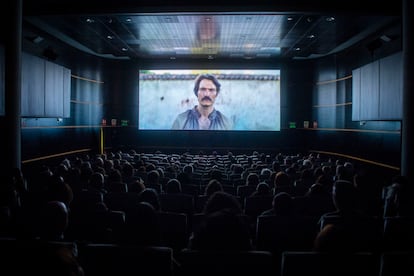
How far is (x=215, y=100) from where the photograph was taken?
1734 cm

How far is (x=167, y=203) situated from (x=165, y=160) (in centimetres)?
651

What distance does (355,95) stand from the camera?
12.7 m

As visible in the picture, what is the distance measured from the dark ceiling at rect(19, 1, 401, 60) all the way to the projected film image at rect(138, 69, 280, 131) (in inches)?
57.4

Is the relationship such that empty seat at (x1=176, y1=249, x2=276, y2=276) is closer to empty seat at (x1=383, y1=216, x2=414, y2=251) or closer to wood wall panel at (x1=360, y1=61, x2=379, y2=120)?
empty seat at (x1=383, y1=216, x2=414, y2=251)

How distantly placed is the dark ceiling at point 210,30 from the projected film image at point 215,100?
146 centimetres

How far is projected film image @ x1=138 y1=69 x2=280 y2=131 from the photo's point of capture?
57.0 ft

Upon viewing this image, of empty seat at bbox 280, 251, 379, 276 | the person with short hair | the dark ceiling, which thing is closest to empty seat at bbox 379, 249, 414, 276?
empty seat at bbox 280, 251, 379, 276

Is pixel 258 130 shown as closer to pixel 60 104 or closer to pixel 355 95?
pixel 355 95

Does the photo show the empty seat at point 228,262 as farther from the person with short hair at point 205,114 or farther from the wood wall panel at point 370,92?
the person with short hair at point 205,114

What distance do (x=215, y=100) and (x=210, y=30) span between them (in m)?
5.45

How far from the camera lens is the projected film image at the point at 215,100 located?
1738 cm

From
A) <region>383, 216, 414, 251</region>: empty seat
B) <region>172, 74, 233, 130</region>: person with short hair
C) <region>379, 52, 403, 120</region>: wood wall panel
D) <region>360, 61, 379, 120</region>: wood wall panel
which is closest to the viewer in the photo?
<region>383, 216, 414, 251</region>: empty seat

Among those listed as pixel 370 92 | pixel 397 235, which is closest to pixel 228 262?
pixel 397 235

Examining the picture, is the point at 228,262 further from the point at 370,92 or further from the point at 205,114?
the point at 205,114
